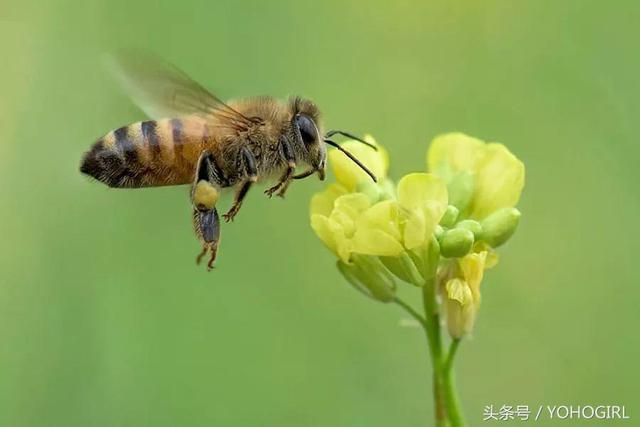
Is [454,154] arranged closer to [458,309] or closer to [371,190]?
[371,190]

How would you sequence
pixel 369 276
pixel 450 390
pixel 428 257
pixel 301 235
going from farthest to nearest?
pixel 301 235
pixel 369 276
pixel 428 257
pixel 450 390

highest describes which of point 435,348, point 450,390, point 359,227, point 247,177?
point 247,177

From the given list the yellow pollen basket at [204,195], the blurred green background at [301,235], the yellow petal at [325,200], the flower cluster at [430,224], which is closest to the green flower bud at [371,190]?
the flower cluster at [430,224]

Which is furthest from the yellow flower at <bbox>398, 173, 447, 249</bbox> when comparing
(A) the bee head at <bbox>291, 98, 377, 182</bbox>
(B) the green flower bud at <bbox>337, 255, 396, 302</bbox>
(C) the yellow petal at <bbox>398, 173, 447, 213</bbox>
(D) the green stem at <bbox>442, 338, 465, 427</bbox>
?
(A) the bee head at <bbox>291, 98, 377, 182</bbox>

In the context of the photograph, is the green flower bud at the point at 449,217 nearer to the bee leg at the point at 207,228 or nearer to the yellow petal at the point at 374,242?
the yellow petal at the point at 374,242

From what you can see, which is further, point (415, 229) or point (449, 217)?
point (449, 217)

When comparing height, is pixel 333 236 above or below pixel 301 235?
below

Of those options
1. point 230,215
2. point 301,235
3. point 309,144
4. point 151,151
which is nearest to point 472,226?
point 309,144

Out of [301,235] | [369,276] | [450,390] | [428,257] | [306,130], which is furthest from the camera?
[301,235]
